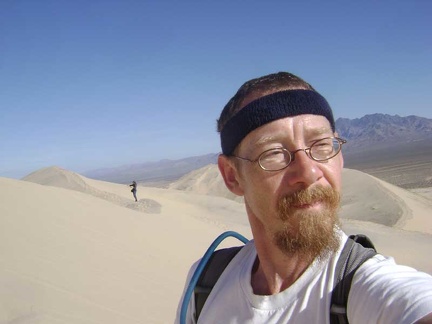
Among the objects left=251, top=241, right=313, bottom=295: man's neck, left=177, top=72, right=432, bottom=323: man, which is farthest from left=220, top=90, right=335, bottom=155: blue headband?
left=251, top=241, right=313, bottom=295: man's neck

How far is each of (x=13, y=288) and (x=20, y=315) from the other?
0.80 m

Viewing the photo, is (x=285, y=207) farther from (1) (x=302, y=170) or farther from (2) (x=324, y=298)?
(2) (x=324, y=298)

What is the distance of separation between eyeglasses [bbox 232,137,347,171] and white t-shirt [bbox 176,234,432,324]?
1.18ft

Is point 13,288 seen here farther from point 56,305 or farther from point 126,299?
point 126,299

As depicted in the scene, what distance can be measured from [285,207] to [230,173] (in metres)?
0.45

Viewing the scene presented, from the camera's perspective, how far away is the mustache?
141 cm

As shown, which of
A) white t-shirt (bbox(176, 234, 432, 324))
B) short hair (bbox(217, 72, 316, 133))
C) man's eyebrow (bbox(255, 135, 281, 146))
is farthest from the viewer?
short hair (bbox(217, 72, 316, 133))

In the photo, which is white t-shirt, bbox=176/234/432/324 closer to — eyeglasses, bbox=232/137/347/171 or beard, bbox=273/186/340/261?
beard, bbox=273/186/340/261

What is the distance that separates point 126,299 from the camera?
6242mm

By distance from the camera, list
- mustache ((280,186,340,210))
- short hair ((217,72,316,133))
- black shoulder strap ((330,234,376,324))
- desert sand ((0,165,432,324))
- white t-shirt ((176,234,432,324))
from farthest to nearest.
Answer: desert sand ((0,165,432,324)), short hair ((217,72,316,133)), mustache ((280,186,340,210)), black shoulder strap ((330,234,376,324)), white t-shirt ((176,234,432,324))

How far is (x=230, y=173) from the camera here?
1.81m

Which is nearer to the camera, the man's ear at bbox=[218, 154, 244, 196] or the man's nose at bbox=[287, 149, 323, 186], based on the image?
the man's nose at bbox=[287, 149, 323, 186]

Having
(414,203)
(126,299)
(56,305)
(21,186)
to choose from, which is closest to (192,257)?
(126,299)

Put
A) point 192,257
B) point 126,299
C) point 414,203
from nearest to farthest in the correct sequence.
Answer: point 126,299
point 192,257
point 414,203
